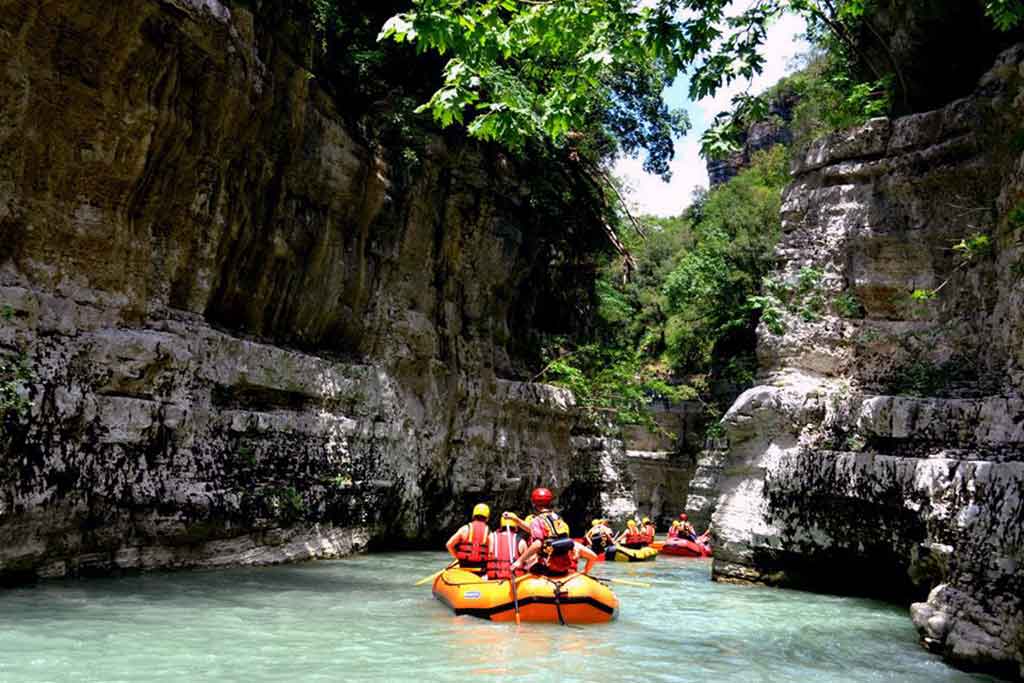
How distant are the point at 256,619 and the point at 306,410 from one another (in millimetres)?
5717

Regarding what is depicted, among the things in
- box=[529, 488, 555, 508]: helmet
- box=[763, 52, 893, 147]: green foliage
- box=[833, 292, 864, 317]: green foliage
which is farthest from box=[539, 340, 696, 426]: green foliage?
box=[529, 488, 555, 508]: helmet

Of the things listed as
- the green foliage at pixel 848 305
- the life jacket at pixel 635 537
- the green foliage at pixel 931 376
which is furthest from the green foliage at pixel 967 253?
the life jacket at pixel 635 537

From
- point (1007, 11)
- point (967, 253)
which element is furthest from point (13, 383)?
point (967, 253)

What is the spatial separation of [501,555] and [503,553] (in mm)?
34

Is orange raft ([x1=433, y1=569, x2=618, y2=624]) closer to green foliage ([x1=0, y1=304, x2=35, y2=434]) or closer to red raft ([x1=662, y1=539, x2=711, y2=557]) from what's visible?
green foliage ([x1=0, y1=304, x2=35, y2=434])

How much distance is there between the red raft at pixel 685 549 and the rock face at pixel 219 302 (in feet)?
17.0

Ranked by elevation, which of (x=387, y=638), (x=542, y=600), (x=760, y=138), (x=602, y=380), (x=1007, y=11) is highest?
(x=760, y=138)

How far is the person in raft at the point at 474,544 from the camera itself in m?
10.6

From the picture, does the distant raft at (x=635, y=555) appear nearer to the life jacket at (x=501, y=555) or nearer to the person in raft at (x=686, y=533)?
the person in raft at (x=686, y=533)

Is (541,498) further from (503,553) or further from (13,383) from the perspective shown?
(13,383)

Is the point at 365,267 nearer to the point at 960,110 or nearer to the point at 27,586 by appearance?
the point at 27,586

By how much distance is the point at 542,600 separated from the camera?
9250mm

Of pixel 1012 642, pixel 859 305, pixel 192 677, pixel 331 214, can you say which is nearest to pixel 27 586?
pixel 192 677

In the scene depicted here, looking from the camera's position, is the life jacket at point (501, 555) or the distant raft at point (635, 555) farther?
the distant raft at point (635, 555)
